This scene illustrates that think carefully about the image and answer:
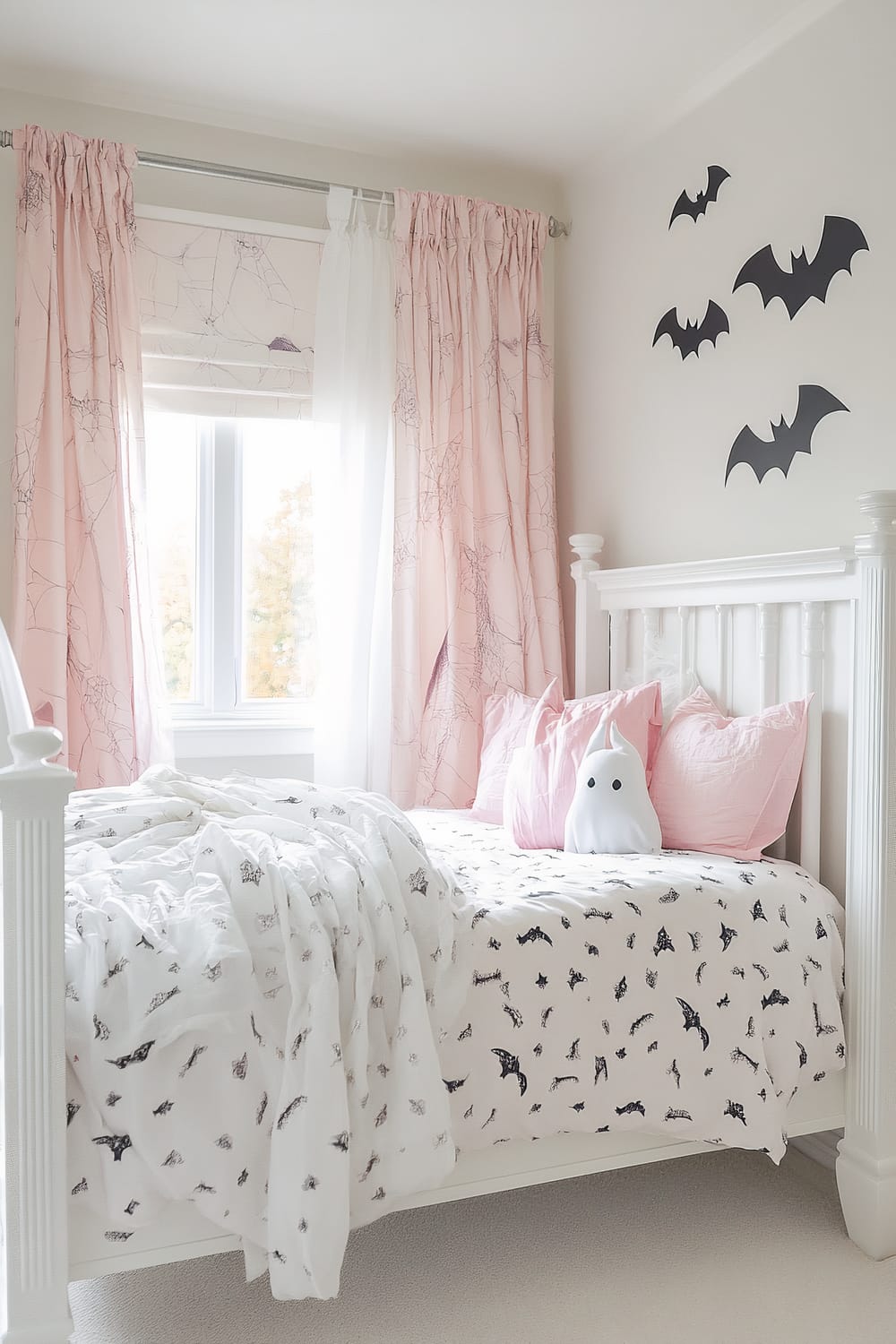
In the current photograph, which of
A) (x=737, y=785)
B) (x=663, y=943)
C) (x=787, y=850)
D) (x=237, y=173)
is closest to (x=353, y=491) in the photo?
(x=237, y=173)

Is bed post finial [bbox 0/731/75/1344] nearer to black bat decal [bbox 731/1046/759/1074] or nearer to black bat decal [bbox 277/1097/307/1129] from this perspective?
black bat decal [bbox 277/1097/307/1129]

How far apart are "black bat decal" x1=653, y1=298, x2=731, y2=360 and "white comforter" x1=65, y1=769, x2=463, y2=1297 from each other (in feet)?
5.41

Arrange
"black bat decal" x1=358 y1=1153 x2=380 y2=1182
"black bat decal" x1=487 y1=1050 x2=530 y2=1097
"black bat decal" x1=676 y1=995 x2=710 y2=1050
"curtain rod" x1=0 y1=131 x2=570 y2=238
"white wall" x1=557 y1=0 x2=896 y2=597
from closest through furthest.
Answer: "black bat decal" x1=358 y1=1153 x2=380 y2=1182 < "black bat decal" x1=487 y1=1050 x2=530 y2=1097 < "black bat decal" x1=676 y1=995 x2=710 y2=1050 < "white wall" x1=557 y1=0 x2=896 y2=597 < "curtain rod" x1=0 y1=131 x2=570 y2=238

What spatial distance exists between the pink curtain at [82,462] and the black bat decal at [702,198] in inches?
56.5

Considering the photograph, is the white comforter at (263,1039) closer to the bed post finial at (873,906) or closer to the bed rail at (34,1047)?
the bed rail at (34,1047)

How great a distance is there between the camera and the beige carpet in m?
1.70

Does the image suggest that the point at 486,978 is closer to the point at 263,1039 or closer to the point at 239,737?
the point at 263,1039

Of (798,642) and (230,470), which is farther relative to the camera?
(230,470)

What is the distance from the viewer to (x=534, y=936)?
69.4 inches

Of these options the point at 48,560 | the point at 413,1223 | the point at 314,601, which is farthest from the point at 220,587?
the point at 413,1223

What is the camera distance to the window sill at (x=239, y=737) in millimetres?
2955

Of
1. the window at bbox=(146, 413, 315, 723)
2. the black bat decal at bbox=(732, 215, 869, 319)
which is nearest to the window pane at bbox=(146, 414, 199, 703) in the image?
the window at bbox=(146, 413, 315, 723)

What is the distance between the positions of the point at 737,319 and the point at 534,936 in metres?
1.63

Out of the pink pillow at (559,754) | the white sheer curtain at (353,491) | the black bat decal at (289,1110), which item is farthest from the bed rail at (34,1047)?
the white sheer curtain at (353,491)
